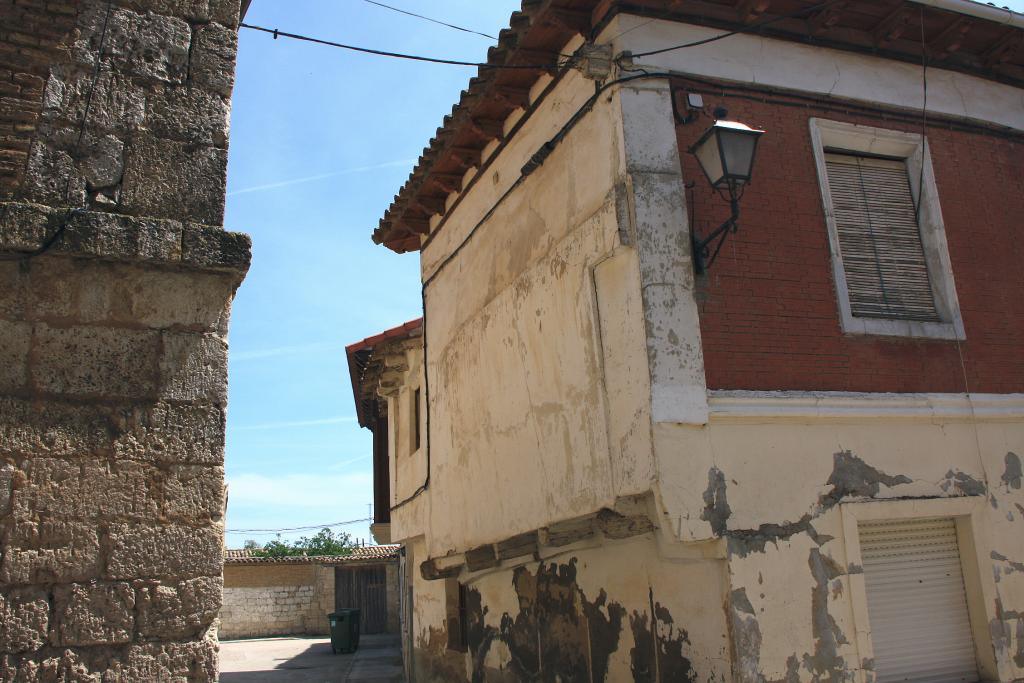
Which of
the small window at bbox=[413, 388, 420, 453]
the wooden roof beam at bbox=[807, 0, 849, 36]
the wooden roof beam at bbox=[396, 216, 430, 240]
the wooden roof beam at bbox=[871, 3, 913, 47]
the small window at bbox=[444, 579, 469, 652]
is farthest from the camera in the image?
the small window at bbox=[413, 388, 420, 453]

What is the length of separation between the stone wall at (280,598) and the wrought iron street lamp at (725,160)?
22.9m

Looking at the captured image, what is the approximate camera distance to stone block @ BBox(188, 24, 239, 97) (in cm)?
378

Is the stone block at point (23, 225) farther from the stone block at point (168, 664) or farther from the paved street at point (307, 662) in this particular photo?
the paved street at point (307, 662)

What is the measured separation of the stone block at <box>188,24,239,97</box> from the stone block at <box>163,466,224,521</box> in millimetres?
1673

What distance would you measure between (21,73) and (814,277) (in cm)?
548

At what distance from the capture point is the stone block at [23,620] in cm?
304

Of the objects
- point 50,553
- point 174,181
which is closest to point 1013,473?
point 174,181

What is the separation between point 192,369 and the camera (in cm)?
346

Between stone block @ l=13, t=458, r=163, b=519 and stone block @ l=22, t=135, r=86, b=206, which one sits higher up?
stone block @ l=22, t=135, r=86, b=206

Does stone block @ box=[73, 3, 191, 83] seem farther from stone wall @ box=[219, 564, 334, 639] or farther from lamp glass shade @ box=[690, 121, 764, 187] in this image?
stone wall @ box=[219, 564, 334, 639]

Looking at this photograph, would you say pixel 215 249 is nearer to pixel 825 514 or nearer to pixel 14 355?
pixel 14 355

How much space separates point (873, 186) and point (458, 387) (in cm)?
488

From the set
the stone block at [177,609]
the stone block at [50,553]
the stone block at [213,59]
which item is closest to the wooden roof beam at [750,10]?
the stone block at [213,59]

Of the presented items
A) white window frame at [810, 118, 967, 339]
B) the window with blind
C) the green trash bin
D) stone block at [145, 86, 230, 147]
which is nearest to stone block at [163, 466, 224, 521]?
stone block at [145, 86, 230, 147]
